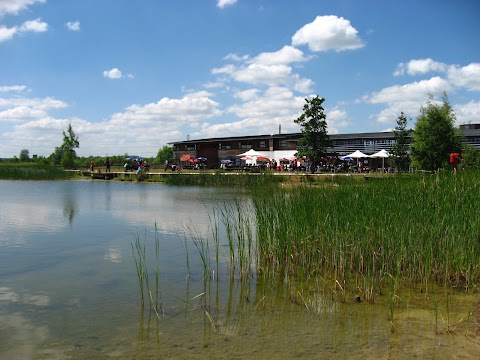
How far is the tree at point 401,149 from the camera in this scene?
1451 inches

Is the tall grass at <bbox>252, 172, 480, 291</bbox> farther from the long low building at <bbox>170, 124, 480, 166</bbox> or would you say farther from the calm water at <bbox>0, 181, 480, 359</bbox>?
the long low building at <bbox>170, 124, 480, 166</bbox>

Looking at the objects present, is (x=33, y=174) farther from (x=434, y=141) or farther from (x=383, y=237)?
(x=383, y=237)

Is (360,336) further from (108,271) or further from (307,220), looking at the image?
(108,271)

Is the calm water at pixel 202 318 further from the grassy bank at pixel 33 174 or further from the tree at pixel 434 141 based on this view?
the grassy bank at pixel 33 174

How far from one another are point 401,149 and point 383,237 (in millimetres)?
32819

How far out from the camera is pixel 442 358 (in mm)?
4156

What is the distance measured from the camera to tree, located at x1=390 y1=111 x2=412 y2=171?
3684 cm

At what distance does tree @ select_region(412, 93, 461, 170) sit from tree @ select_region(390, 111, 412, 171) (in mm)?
4476

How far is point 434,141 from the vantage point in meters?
30.5

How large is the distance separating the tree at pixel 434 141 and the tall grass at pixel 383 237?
2393 cm

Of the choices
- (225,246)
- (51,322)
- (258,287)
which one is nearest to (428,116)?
(225,246)

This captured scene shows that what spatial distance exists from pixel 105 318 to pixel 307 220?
11.7 ft

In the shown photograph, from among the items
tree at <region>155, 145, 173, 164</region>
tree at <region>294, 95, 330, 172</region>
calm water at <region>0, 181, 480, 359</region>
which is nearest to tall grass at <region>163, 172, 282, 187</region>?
tree at <region>294, 95, 330, 172</region>

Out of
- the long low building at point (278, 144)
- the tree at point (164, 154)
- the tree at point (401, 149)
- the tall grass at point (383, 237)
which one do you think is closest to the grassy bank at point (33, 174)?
the long low building at point (278, 144)
